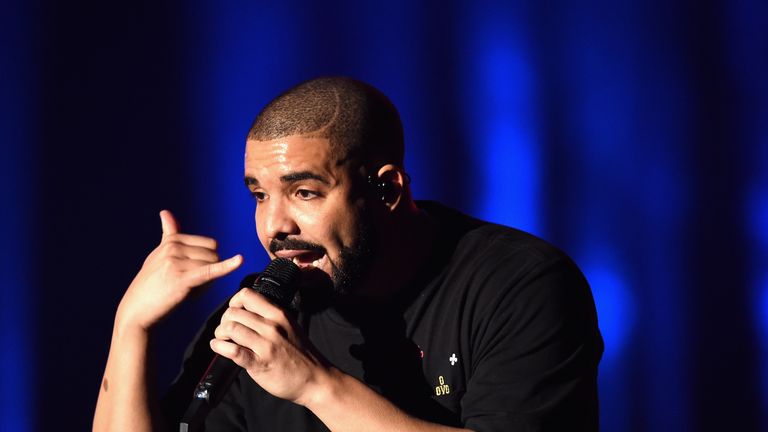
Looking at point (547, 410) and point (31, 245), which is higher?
point (31, 245)

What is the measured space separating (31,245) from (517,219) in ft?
4.12

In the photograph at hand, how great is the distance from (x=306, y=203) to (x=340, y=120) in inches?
6.5

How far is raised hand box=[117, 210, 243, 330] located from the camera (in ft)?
4.48

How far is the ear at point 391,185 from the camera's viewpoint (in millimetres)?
1538

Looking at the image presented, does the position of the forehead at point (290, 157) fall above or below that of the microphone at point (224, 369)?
above

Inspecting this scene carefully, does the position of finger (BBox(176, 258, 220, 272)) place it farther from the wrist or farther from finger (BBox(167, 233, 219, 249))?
the wrist

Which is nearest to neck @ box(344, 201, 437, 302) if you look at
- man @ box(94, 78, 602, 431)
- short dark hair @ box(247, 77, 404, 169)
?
man @ box(94, 78, 602, 431)

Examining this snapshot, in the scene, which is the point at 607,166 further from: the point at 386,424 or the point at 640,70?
the point at 386,424

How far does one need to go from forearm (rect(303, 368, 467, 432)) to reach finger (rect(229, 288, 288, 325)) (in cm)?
12

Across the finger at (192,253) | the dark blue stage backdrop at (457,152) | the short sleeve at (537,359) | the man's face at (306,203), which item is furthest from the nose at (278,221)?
the dark blue stage backdrop at (457,152)

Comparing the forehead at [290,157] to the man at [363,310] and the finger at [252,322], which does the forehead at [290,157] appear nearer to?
the man at [363,310]

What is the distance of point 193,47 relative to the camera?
7.47 feet

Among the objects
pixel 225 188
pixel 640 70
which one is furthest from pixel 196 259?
pixel 640 70

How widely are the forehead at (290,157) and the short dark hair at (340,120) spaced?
13mm
